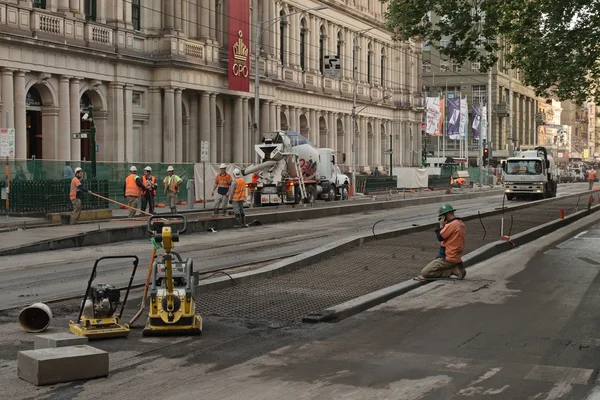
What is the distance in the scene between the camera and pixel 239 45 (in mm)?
54406

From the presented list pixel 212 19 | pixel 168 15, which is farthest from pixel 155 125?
pixel 212 19

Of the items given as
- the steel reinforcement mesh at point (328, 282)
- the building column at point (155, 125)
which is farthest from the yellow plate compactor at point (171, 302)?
the building column at point (155, 125)

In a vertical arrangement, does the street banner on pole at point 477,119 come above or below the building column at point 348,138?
above

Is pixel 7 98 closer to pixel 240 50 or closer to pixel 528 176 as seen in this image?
pixel 240 50

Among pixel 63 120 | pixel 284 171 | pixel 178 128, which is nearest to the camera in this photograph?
pixel 63 120

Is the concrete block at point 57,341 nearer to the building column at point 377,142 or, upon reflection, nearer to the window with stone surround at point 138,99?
the window with stone surround at point 138,99

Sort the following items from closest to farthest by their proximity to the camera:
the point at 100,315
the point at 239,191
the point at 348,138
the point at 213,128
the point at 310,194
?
the point at 100,315 < the point at 239,191 < the point at 310,194 < the point at 213,128 < the point at 348,138

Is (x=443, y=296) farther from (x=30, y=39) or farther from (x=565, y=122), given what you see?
(x=565, y=122)

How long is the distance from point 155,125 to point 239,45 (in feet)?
26.6

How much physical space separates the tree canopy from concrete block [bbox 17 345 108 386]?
64.5 ft

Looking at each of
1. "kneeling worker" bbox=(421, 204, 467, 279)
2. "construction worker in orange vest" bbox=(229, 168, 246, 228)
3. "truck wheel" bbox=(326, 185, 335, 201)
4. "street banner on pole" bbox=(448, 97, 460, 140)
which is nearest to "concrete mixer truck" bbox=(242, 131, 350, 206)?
"truck wheel" bbox=(326, 185, 335, 201)

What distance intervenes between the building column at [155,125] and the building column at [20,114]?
11.0 m

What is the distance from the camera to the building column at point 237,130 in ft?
190

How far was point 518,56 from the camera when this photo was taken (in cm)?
3259
